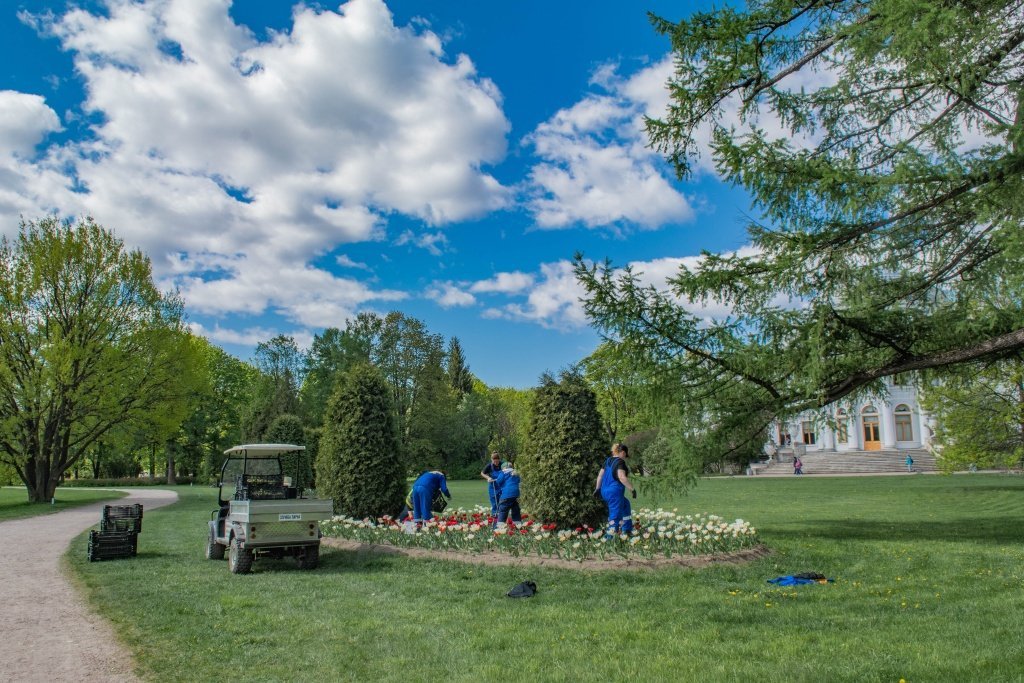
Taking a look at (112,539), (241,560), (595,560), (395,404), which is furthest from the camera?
(395,404)

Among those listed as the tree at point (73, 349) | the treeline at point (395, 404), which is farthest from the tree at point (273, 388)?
the tree at point (73, 349)

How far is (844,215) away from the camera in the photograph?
25.3 feet

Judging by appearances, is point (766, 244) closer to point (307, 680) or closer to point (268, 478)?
point (307, 680)

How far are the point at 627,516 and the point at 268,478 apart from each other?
575 cm

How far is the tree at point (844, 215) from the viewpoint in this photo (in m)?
7.13

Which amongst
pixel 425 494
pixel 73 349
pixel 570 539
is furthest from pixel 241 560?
pixel 73 349

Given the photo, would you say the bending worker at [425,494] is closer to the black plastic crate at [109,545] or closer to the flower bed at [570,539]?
the flower bed at [570,539]

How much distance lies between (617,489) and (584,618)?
3.96 m

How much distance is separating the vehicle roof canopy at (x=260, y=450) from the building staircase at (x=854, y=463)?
45.8 meters

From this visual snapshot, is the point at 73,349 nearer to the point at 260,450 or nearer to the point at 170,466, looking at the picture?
the point at 260,450

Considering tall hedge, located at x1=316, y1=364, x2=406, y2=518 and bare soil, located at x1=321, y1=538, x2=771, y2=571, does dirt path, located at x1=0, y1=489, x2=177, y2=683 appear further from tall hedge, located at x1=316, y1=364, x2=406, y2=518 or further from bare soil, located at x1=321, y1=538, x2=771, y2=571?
tall hedge, located at x1=316, y1=364, x2=406, y2=518

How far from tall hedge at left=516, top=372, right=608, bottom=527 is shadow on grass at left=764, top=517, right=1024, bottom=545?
338cm

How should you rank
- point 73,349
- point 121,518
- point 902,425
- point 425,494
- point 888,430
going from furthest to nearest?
point 902,425
point 888,430
point 73,349
point 425,494
point 121,518

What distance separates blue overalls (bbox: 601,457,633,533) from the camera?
999 centimetres
